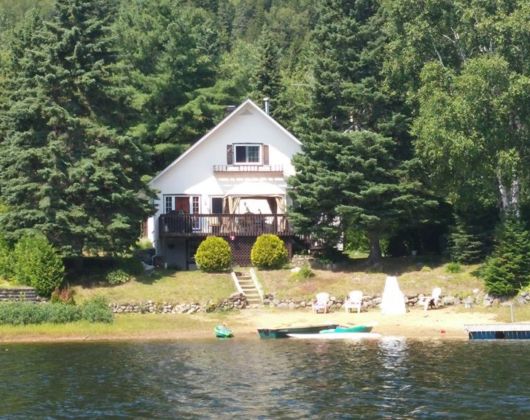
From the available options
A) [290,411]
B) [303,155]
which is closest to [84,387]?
[290,411]

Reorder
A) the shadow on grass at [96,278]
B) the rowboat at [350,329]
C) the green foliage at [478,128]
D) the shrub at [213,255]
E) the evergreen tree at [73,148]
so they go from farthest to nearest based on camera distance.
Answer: the shrub at [213,255] < the shadow on grass at [96,278] < the evergreen tree at [73,148] < the green foliage at [478,128] < the rowboat at [350,329]

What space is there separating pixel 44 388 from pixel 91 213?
18.2 meters

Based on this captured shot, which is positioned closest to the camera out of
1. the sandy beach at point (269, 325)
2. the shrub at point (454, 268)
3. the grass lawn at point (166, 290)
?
the sandy beach at point (269, 325)

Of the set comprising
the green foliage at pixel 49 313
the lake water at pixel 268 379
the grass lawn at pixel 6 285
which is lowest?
the lake water at pixel 268 379

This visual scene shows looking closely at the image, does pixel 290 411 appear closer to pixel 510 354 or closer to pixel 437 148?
pixel 510 354

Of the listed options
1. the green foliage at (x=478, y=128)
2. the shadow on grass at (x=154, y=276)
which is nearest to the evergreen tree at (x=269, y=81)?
the shadow on grass at (x=154, y=276)

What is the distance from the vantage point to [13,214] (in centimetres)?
4362

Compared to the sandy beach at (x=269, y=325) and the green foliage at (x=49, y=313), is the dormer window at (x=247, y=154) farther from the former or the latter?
the green foliage at (x=49, y=313)

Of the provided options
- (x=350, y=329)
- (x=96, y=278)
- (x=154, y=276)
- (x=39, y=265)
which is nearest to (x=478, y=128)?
(x=350, y=329)

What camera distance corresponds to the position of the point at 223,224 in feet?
165

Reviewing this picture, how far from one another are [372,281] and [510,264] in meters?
7.14

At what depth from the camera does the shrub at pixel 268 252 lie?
47.6m

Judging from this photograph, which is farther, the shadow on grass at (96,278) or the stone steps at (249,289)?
the shadow on grass at (96,278)

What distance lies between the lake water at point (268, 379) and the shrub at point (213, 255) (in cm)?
998
